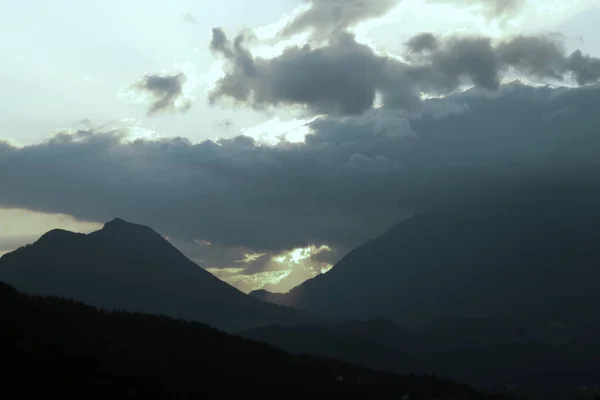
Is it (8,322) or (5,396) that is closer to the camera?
(5,396)

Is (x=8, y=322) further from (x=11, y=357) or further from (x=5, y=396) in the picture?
(x=5, y=396)

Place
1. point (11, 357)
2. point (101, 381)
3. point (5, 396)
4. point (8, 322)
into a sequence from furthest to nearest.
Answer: point (8, 322) → point (101, 381) → point (11, 357) → point (5, 396)

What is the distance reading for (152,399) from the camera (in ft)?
626

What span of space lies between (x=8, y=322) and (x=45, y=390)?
4844cm

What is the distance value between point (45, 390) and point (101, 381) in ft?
78.8

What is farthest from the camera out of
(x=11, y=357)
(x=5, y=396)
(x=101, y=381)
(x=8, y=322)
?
(x=8, y=322)

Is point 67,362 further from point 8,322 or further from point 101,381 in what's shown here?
point 8,322

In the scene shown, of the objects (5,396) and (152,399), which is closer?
(5,396)

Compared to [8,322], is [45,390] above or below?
below

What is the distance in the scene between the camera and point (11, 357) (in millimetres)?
166250

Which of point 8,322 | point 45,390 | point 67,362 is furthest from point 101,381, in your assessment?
point 8,322

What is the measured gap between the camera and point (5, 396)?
148250 mm

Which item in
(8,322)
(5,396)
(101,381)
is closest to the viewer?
(5,396)

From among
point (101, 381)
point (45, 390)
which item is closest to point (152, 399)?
point (101, 381)
